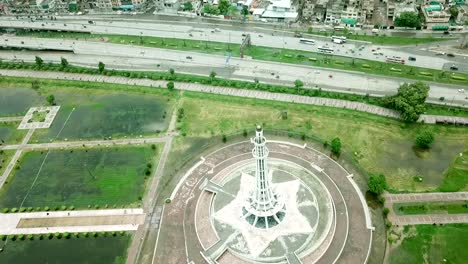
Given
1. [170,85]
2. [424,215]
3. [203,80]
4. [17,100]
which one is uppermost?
[203,80]

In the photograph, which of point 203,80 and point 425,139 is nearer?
point 425,139

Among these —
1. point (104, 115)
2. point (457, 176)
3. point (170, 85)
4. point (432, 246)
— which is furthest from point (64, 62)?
point (457, 176)

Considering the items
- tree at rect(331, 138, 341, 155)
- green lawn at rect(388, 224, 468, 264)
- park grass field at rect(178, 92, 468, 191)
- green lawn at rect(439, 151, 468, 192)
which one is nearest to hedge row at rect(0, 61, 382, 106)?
park grass field at rect(178, 92, 468, 191)

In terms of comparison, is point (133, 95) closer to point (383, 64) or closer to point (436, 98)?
point (383, 64)

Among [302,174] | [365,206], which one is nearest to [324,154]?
[302,174]

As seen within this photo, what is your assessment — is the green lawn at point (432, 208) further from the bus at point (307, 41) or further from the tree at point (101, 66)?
the tree at point (101, 66)

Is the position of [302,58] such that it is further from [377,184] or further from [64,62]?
[64,62]

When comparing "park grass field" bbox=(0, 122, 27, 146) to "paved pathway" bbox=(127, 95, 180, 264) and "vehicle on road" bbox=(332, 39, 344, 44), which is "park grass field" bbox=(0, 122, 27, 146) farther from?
"vehicle on road" bbox=(332, 39, 344, 44)
